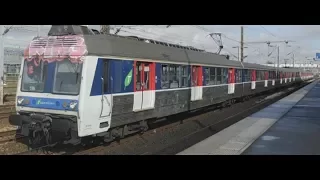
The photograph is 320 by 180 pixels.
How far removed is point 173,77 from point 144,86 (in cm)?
238

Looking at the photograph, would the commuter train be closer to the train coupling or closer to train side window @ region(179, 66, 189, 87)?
the train coupling

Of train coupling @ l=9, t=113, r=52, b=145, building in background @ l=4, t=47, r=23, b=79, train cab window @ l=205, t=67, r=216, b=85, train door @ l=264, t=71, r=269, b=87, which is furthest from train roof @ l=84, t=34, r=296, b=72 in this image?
building in background @ l=4, t=47, r=23, b=79

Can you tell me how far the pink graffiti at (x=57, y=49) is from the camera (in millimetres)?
8812

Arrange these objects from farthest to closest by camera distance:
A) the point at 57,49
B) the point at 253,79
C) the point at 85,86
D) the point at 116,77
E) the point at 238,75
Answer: the point at 253,79 < the point at 238,75 < the point at 116,77 < the point at 57,49 < the point at 85,86

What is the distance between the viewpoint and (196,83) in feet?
51.4

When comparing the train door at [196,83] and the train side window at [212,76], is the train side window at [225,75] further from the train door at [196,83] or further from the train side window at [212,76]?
the train door at [196,83]

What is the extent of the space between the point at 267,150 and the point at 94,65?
477 cm

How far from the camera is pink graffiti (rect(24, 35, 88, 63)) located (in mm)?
8812

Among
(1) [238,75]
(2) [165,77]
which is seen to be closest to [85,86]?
(2) [165,77]

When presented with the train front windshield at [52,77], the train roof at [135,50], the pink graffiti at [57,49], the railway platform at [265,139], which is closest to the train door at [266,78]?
the train roof at [135,50]

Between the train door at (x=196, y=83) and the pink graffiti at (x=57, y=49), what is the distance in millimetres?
7191

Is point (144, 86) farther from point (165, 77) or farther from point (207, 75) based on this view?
point (207, 75)
